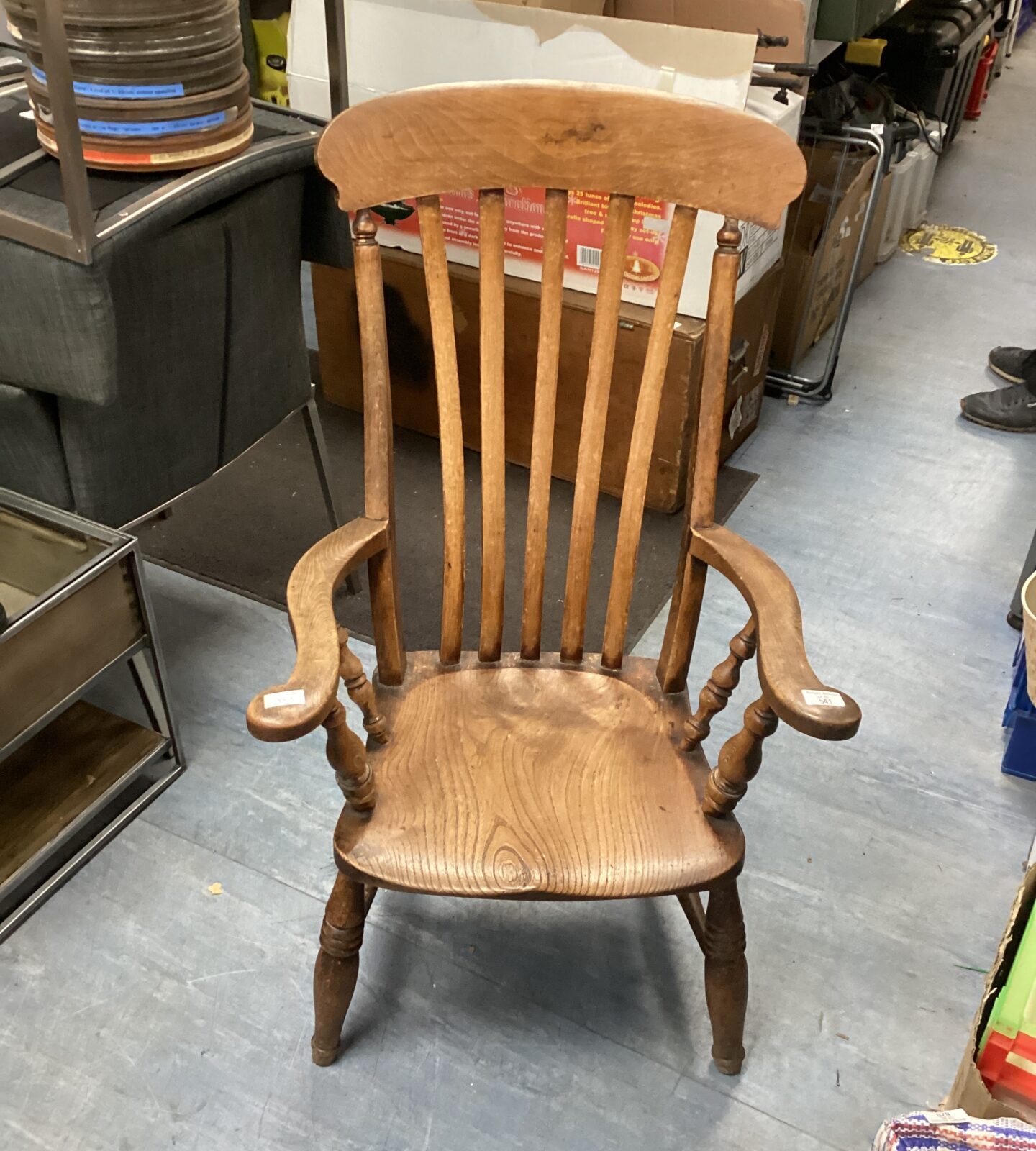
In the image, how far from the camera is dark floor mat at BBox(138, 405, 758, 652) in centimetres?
199

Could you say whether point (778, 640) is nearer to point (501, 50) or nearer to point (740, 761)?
point (740, 761)

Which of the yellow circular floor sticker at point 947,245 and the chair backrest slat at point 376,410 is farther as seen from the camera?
the yellow circular floor sticker at point 947,245

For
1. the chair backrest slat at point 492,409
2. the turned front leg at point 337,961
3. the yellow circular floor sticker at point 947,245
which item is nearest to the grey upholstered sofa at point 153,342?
the chair backrest slat at point 492,409

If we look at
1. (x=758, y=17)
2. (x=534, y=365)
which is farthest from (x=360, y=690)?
(x=758, y=17)

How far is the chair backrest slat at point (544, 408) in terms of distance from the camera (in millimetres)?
1163

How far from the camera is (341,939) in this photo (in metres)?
1.20

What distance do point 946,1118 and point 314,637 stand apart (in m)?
0.72

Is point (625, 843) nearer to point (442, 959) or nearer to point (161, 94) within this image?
point (442, 959)

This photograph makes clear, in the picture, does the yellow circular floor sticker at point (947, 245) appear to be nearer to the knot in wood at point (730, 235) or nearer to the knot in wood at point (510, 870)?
the knot in wood at point (730, 235)

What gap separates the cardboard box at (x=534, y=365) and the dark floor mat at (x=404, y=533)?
80 millimetres

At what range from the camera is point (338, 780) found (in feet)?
3.55

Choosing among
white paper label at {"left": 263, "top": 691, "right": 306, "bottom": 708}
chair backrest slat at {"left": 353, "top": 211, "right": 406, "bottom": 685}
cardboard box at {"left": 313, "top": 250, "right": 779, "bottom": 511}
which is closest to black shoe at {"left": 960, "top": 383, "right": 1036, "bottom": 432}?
cardboard box at {"left": 313, "top": 250, "right": 779, "bottom": 511}

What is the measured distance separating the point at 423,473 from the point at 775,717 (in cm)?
144

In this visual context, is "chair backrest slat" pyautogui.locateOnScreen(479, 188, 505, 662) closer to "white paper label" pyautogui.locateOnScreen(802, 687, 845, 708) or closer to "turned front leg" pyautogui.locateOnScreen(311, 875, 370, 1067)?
"turned front leg" pyautogui.locateOnScreen(311, 875, 370, 1067)
